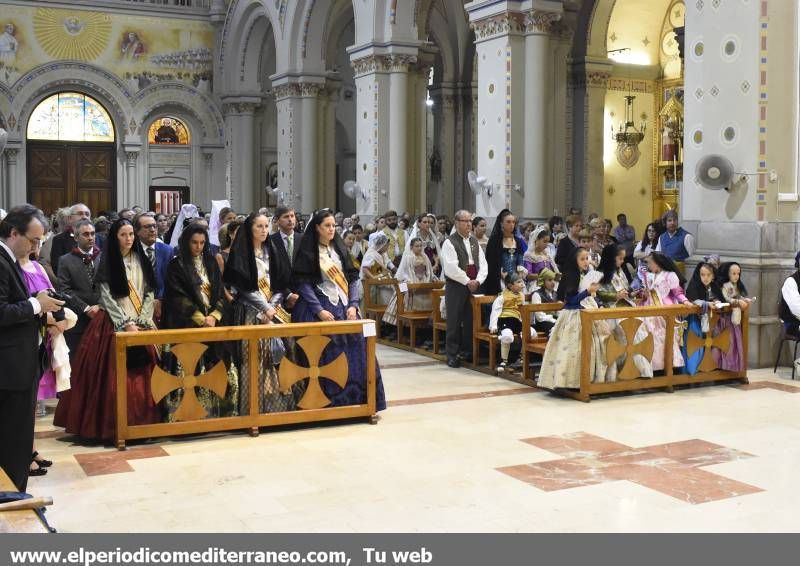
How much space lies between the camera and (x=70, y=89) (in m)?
25.7

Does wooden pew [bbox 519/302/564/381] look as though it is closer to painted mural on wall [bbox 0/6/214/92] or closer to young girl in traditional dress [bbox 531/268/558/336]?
young girl in traditional dress [bbox 531/268/558/336]

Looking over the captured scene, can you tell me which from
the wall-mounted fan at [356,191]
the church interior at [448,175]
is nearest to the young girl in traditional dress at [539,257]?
the church interior at [448,175]

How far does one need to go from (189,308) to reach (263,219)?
0.91 m

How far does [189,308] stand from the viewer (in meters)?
7.36

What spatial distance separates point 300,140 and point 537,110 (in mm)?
8989

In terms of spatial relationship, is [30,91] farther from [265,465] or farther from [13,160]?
[265,465]

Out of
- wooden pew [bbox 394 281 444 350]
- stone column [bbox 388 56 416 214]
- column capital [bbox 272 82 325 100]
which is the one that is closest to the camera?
wooden pew [bbox 394 281 444 350]

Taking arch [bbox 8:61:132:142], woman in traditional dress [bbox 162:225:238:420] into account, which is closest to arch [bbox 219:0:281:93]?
arch [bbox 8:61:132:142]

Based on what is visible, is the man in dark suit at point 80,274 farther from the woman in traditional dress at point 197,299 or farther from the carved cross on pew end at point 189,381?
the carved cross on pew end at point 189,381

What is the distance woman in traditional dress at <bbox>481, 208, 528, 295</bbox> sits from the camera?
415 inches

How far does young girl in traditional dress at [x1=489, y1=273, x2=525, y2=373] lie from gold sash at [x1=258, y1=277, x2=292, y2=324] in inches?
110

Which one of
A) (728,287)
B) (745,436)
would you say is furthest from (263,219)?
(728,287)

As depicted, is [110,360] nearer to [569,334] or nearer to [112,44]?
[569,334]

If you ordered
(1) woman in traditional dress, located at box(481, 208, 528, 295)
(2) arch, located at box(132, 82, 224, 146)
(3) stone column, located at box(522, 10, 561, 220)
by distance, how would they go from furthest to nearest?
(2) arch, located at box(132, 82, 224, 146)
(3) stone column, located at box(522, 10, 561, 220)
(1) woman in traditional dress, located at box(481, 208, 528, 295)
